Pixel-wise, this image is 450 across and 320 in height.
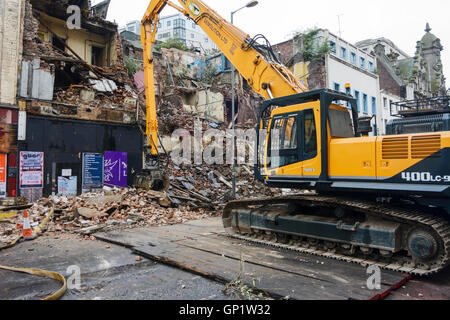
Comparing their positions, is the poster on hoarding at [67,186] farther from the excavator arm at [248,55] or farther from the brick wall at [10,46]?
the excavator arm at [248,55]

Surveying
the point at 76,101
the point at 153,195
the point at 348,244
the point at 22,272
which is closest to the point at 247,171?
the point at 153,195

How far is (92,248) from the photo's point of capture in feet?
24.0

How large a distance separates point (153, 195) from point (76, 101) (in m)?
6.26

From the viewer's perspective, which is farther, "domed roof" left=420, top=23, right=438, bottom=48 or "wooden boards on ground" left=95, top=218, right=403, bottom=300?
"domed roof" left=420, top=23, right=438, bottom=48

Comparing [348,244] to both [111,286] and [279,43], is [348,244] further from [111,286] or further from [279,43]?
[279,43]

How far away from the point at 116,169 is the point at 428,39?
5481cm

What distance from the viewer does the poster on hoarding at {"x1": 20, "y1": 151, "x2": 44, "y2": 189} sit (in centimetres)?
1274

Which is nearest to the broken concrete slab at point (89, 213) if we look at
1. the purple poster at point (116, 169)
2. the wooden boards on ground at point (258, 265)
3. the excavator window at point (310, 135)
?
the wooden boards on ground at point (258, 265)

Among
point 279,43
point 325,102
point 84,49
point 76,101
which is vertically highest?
point 279,43

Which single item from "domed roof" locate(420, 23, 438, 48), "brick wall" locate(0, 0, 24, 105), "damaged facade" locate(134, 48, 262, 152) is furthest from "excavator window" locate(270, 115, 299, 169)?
"domed roof" locate(420, 23, 438, 48)

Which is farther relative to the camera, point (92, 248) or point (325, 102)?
point (92, 248)

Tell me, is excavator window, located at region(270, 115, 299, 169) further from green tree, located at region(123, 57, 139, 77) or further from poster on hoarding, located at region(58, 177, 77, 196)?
green tree, located at region(123, 57, 139, 77)

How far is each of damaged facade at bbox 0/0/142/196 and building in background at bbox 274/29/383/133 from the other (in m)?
14.4

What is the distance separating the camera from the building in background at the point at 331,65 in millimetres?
24828
